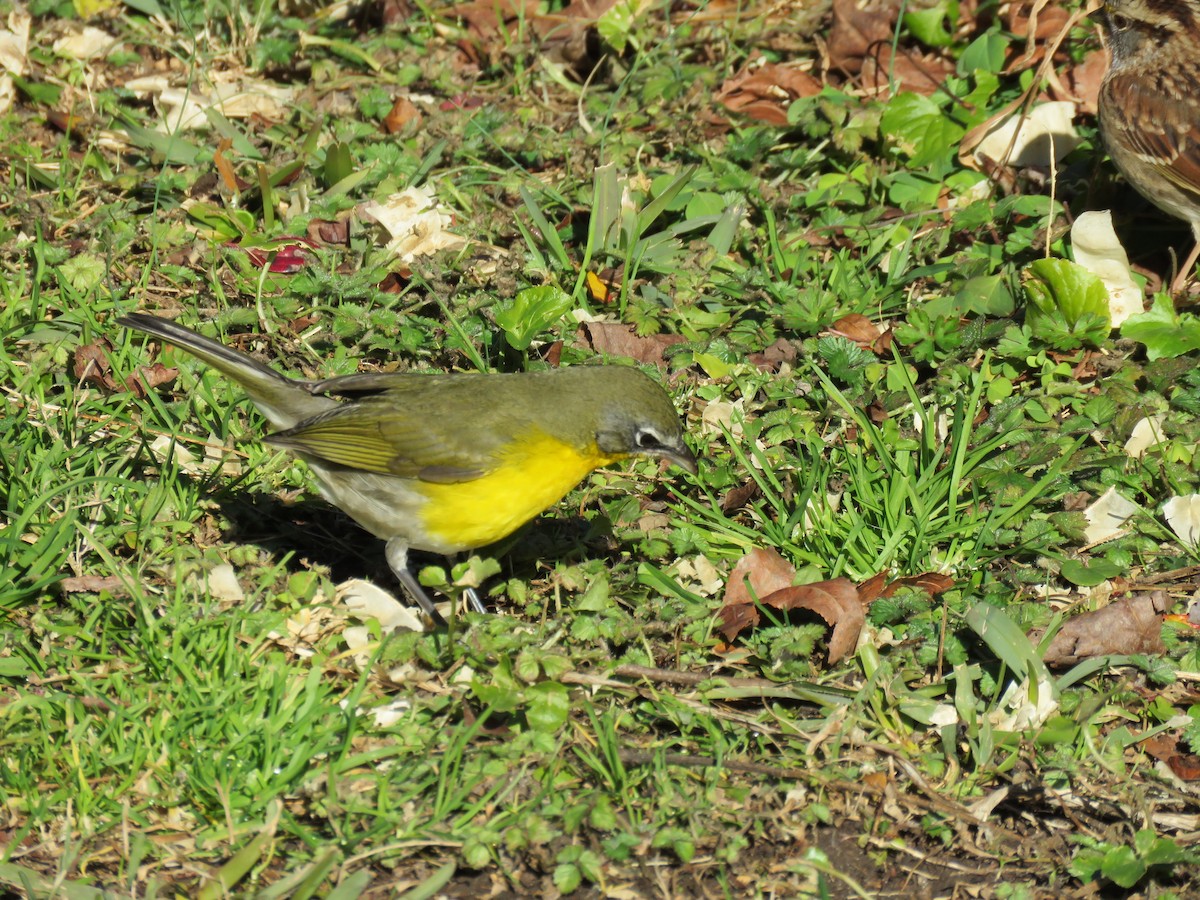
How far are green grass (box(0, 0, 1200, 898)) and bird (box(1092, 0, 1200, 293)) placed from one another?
47cm

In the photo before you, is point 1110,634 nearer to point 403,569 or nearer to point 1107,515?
point 1107,515

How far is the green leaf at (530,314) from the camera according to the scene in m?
6.62

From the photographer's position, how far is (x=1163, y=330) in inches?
273

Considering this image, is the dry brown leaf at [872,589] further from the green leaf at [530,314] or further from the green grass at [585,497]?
the green leaf at [530,314]

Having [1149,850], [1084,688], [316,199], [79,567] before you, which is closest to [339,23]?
[316,199]

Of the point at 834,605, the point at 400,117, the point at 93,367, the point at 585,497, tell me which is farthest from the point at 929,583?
the point at 400,117

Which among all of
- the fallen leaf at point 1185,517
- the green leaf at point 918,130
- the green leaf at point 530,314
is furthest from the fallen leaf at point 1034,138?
the green leaf at point 530,314

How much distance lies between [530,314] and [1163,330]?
325 cm

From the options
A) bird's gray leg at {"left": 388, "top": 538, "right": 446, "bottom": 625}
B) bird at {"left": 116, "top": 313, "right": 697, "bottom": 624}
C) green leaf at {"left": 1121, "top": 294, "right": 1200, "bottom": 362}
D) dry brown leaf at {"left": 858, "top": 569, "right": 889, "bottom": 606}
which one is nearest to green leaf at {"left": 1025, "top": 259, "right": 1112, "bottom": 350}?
green leaf at {"left": 1121, "top": 294, "right": 1200, "bottom": 362}

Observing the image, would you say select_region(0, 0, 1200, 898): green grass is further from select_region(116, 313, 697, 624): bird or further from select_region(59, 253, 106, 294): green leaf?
select_region(116, 313, 697, 624): bird

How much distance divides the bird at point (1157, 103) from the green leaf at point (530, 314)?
3.29 meters

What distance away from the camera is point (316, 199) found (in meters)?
7.95

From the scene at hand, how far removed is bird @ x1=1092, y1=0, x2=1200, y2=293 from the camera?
7.28 meters

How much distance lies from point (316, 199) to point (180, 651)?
3.71m
